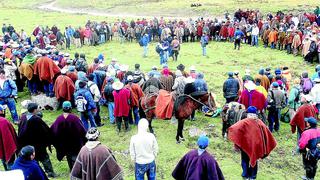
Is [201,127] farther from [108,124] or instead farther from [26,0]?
[26,0]

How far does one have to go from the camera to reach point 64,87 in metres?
14.6

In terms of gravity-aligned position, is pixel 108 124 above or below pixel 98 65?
below

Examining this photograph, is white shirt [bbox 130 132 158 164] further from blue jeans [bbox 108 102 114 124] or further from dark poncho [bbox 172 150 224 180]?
blue jeans [bbox 108 102 114 124]

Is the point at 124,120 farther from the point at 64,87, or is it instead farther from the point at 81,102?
the point at 64,87

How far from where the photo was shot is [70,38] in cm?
3025

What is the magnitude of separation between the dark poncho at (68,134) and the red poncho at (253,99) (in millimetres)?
5219

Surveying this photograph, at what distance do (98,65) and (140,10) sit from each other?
32047 mm

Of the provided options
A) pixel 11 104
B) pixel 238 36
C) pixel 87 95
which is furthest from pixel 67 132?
pixel 238 36

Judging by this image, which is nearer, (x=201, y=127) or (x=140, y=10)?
(x=201, y=127)

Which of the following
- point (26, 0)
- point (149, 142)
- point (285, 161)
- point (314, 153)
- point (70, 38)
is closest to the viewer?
point (149, 142)

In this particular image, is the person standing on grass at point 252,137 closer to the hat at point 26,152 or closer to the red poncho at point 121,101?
the red poncho at point 121,101

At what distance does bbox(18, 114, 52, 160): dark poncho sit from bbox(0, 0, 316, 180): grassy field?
3.97 ft

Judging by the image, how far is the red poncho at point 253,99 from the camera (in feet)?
41.9

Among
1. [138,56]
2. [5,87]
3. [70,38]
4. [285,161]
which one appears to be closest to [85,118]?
[5,87]
